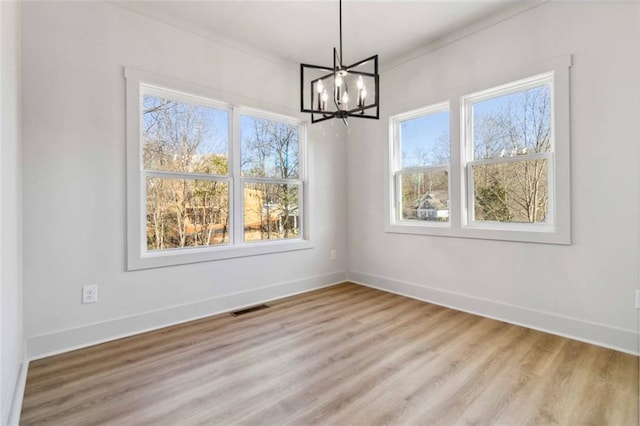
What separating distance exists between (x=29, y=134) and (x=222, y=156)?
1521 mm

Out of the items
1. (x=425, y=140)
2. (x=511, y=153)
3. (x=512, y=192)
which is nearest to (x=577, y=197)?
(x=512, y=192)

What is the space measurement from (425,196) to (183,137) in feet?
8.98

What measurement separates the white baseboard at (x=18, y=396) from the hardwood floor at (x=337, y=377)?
38 millimetres

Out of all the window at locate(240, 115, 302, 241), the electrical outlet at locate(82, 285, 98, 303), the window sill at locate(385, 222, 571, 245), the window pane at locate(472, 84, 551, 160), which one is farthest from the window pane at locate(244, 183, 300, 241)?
the window pane at locate(472, 84, 551, 160)

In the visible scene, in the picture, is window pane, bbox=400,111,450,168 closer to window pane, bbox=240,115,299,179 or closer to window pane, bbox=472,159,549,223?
window pane, bbox=472,159,549,223

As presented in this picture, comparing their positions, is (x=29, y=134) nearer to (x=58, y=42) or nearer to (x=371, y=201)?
(x=58, y=42)

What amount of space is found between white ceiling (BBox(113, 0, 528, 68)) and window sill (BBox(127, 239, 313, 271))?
7.10 feet

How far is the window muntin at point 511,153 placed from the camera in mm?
2773

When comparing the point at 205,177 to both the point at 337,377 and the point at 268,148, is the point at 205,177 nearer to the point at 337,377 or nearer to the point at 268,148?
the point at 268,148

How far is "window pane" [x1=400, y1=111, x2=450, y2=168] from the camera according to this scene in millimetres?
3502

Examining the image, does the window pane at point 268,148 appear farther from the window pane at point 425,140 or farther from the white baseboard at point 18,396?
the white baseboard at point 18,396

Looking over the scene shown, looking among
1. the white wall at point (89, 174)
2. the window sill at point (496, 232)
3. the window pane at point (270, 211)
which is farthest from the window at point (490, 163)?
the white wall at point (89, 174)

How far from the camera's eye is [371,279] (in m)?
4.17

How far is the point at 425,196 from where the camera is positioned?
3684 mm
